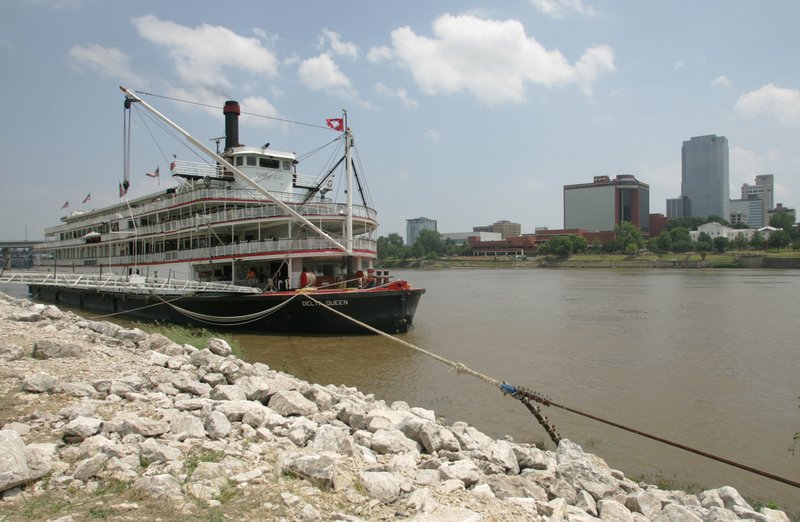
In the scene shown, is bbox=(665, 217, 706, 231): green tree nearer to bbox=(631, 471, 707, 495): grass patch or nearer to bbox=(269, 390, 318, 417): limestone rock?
bbox=(631, 471, 707, 495): grass patch

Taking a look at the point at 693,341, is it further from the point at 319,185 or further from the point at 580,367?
the point at 319,185

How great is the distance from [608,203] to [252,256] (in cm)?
18266

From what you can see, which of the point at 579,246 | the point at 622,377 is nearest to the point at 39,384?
the point at 622,377

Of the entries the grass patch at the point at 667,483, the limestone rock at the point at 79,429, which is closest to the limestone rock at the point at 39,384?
the limestone rock at the point at 79,429

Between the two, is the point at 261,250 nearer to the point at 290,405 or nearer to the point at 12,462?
the point at 290,405

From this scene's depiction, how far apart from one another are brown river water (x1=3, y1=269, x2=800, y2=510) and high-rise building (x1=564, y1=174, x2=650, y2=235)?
163193mm

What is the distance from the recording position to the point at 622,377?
1499 cm

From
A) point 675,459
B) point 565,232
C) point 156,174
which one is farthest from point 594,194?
point 675,459

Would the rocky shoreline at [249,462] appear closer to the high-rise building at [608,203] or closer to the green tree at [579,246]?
the green tree at [579,246]

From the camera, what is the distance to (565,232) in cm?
15688

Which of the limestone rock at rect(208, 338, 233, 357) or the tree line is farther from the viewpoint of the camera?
the tree line

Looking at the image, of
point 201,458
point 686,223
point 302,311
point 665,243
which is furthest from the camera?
point 686,223

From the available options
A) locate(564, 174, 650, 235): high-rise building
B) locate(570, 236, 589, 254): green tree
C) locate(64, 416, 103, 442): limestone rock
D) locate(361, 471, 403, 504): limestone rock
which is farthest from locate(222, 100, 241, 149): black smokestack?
locate(564, 174, 650, 235): high-rise building

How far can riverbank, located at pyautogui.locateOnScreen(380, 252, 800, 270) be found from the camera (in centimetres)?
9188
